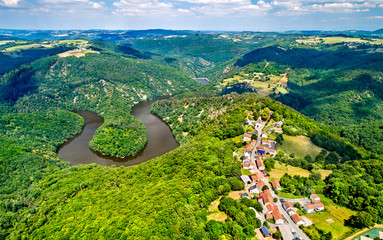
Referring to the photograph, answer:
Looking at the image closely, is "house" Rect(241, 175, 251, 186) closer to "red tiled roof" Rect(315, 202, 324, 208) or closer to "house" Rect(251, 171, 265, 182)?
"house" Rect(251, 171, 265, 182)

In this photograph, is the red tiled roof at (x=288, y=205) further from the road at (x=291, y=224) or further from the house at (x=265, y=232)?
the house at (x=265, y=232)

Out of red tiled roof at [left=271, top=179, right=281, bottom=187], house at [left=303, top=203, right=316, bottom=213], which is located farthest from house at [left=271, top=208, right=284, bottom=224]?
red tiled roof at [left=271, top=179, right=281, bottom=187]

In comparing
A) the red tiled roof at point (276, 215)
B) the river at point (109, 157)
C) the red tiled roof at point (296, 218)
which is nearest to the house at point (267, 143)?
the red tiled roof at point (296, 218)

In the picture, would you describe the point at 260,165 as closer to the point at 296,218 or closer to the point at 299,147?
the point at 296,218

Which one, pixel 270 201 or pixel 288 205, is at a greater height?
pixel 270 201

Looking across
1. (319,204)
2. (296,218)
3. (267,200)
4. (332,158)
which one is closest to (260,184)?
(267,200)

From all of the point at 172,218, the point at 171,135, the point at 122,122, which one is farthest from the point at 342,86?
the point at 172,218

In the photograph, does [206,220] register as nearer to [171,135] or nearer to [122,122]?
[171,135]

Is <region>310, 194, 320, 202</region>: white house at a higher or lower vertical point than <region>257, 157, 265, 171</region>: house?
lower
